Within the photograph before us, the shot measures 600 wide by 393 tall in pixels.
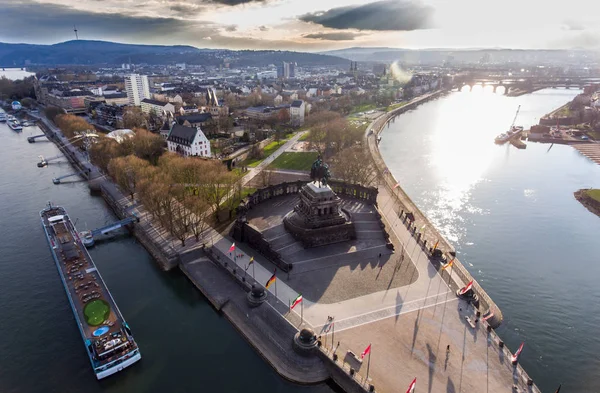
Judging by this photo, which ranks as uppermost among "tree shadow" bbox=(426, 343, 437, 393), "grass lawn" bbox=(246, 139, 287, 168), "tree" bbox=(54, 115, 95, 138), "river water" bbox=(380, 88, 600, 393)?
"tree" bbox=(54, 115, 95, 138)

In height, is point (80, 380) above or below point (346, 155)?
below

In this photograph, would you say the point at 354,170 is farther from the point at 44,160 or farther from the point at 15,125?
the point at 15,125

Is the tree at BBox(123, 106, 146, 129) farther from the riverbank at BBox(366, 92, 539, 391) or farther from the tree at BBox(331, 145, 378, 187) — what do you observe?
the riverbank at BBox(366, 92, 539, 391)

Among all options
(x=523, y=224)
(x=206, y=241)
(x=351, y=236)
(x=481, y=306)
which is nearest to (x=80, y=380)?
(x=206, y=241)

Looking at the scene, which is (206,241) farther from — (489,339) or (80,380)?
(489,339)

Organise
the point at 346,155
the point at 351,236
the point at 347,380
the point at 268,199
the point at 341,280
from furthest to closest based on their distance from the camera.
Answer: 1. the point at 346,155
2. the point at 268,199
3. the point at 351,236
4. the point at 341,280
5. the point at 347,380

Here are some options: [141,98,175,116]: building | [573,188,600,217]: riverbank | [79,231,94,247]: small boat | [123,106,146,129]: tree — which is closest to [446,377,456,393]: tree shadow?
[79,231,94,247]: small boat

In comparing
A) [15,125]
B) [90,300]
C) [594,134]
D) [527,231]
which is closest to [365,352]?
[90,300]
